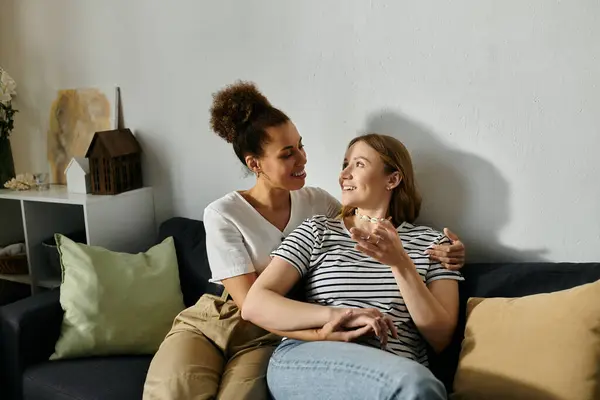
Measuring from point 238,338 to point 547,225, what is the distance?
982 millimetres

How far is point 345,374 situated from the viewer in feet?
4.33

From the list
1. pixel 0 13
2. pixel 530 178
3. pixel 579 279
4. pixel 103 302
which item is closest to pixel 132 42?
pixel 0 13

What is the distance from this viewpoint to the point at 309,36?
202 centimetres

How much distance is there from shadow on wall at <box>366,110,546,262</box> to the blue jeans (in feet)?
2.16

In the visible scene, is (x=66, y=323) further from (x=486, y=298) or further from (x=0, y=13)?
(x=0, y=13)

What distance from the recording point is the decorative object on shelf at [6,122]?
2.61m

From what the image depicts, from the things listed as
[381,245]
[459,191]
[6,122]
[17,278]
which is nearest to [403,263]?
[381,245]

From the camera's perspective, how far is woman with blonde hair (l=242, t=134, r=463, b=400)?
4.54 ft

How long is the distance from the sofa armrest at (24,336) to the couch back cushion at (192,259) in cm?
46

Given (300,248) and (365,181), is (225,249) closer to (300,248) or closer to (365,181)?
(300,248)

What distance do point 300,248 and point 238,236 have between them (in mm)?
A: 219

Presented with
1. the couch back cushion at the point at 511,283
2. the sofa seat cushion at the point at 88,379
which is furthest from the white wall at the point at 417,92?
the sofa seat cushion at the point at 88,379

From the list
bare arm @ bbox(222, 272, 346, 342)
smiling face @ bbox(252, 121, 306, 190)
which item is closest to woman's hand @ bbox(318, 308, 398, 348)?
bare arm @ bbox(222, 272, 346, 342)

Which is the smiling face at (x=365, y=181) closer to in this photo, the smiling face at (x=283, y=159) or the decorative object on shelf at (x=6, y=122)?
the smiling face at (x=283, y=159)
